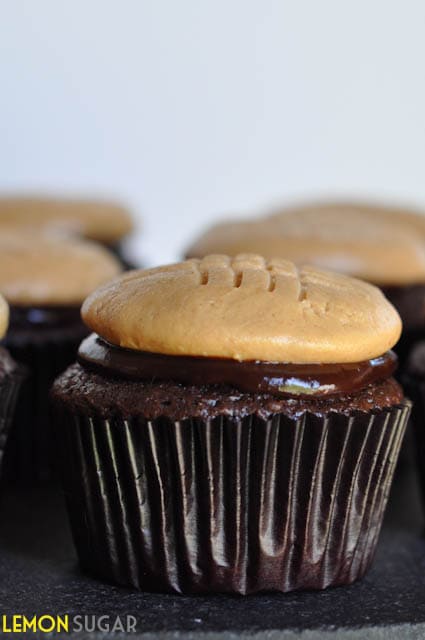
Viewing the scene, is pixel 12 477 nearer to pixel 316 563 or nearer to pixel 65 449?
pixel 65 449

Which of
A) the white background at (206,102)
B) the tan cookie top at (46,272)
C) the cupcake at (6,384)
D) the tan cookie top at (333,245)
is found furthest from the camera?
the white background at (206,102)

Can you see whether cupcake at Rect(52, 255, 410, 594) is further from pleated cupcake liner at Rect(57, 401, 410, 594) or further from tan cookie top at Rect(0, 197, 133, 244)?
tan cookie top at Rect(0, 197, 133, 244)

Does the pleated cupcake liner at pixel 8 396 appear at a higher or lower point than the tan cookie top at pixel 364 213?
higher

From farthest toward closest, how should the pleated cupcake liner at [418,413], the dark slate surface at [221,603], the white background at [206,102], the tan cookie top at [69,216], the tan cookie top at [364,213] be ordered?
1. the white background at [206,102]
2. the tan cookie top at [69,216]
3. the tan cookie top at [364,213]
4. the pleated cupcake liner at [418,413]
5. the dark slate surface at [221,603]

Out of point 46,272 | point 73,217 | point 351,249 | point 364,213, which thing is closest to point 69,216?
point 73,217

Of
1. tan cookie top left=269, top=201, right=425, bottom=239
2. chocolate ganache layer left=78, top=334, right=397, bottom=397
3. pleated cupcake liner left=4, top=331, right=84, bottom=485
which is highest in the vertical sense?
chocolate ganache layer left=78, top=334, right=397, bottom=397

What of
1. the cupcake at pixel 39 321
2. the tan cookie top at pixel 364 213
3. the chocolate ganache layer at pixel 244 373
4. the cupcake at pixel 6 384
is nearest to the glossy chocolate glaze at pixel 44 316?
the cupcake at pixel 39 321

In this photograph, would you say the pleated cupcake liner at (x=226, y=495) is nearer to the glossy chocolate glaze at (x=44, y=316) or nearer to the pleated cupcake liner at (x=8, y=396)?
A: the pleated cupcake liner at (x=8, y=396)

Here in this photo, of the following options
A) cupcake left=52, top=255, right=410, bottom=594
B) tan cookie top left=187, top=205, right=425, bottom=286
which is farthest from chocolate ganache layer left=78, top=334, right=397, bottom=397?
tan cookie top left=187, top=205, right=425, bottom=286
